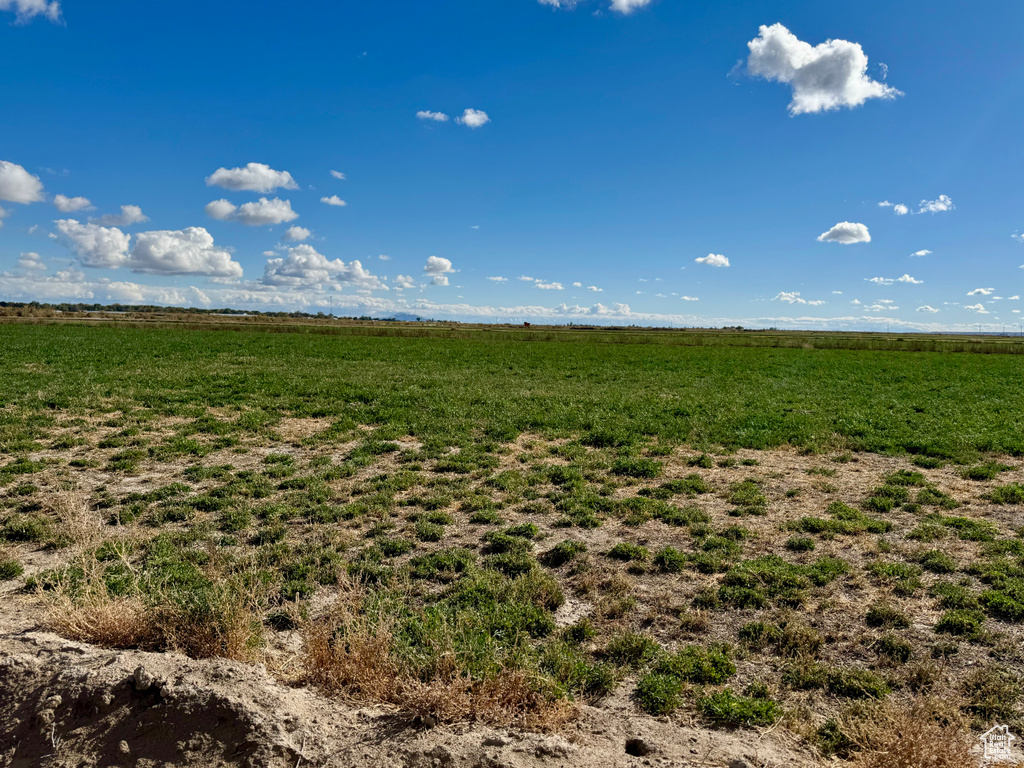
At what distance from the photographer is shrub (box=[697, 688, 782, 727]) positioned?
3949mm

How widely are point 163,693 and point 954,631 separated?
698 cm

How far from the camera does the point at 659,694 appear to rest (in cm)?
423

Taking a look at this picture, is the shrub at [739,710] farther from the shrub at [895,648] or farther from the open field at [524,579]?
the shrub at [895,648]

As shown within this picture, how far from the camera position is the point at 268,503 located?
8.70 meters

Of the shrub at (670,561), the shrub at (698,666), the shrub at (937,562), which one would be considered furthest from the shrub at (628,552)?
the shrub at (937,562)

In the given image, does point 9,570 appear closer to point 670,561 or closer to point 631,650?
point 631,650

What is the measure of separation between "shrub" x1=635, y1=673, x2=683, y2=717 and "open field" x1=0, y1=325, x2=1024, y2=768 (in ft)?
0.06

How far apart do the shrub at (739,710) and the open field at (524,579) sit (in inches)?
0.7

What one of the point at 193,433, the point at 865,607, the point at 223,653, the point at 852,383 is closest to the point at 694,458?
the point at 865,607

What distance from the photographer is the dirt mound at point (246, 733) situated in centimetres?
347

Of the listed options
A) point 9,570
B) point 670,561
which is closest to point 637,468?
point 670,561

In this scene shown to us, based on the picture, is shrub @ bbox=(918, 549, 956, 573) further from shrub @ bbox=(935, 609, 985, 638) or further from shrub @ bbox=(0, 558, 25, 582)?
shrub @ bbox=(0, 558, 25, 582)

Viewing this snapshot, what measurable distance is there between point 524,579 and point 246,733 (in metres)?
3.25

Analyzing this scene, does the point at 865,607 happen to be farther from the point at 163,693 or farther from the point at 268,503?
the point at 268,503
